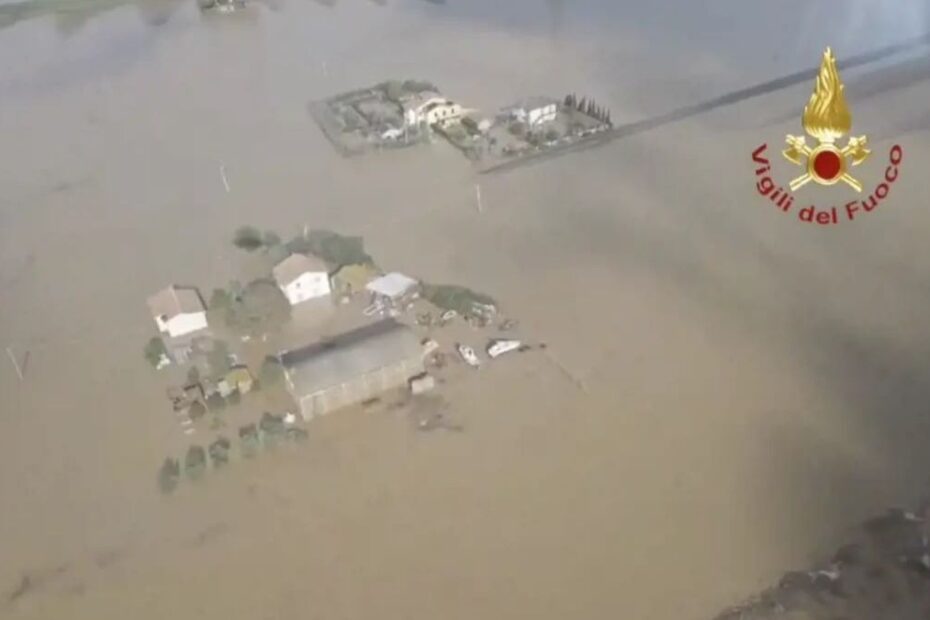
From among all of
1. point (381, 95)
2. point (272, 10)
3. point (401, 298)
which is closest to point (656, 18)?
point (381, 95)

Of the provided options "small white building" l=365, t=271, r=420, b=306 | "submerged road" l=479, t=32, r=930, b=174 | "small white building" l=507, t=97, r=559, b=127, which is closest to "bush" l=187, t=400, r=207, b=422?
"small white building" l=365, t=271, r=420, b=306

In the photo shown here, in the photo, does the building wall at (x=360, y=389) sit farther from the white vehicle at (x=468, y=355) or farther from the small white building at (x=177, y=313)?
the small white building at (x=177, y=313)

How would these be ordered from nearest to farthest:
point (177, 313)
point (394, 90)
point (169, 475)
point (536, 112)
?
point (169, 475)
point (177, 313)
point (536, 112)
point (394, 90)

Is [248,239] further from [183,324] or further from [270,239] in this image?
[183,324]

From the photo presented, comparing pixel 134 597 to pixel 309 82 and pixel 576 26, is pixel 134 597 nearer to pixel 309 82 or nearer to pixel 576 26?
pixel 309 82

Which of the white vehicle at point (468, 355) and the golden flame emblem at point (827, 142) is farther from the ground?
the golden flame emblem at point (827, 142)

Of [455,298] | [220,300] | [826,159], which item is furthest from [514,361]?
[826,159]

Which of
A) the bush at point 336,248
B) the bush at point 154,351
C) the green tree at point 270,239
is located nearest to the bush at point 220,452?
the bush at point 154,351
